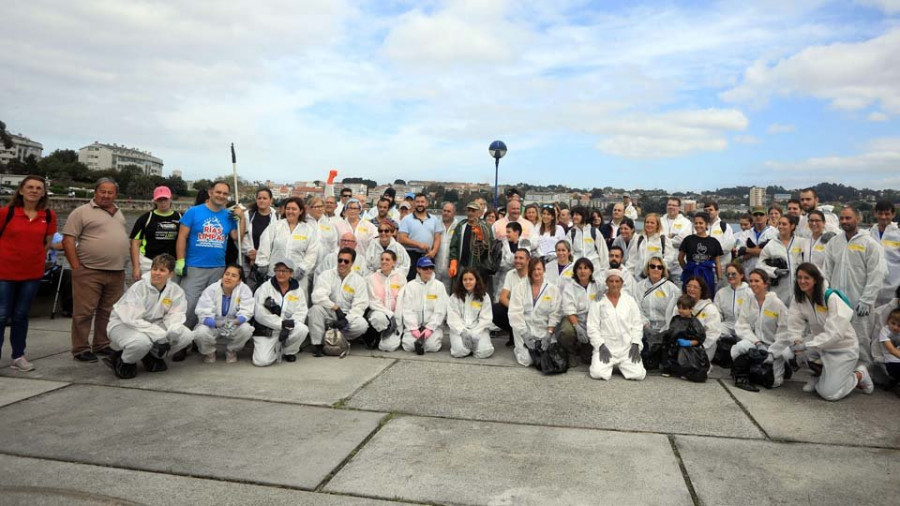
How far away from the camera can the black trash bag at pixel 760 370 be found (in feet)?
19.0

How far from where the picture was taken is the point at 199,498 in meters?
3.32

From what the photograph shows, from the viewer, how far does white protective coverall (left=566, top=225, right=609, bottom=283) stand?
8.45 m

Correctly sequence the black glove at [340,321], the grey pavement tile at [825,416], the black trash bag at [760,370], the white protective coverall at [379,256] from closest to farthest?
the grey pavement tile at [825,416] < the black trash bag at [760,370] < the black glove at [340,321] < the white protective coverall at [379,256]

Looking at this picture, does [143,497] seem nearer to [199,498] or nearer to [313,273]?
[199,498]

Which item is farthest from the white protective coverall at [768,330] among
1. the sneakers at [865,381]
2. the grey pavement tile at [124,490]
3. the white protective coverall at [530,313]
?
the grey pavement tile at [124,490]

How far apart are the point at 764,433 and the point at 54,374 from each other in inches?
267

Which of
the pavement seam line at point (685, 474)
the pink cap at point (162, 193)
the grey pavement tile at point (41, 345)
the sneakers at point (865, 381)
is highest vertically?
the pink cap at point (162, 193)

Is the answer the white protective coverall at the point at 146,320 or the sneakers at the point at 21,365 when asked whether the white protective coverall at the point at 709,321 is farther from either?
the sneakers at the point at 21,365

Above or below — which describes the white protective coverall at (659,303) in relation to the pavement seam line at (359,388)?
above

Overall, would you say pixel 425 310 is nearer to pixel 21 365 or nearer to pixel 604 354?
pixel 604 354

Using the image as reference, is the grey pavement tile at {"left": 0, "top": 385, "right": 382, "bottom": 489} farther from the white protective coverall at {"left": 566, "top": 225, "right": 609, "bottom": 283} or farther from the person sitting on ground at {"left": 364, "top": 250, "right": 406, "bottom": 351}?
the white protective coverall at {"left": 566, "top": 225, "right": 609, "bottom": 283}

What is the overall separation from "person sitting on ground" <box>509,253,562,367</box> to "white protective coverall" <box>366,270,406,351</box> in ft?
4.94

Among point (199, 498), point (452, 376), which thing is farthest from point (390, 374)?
point (199, 498)

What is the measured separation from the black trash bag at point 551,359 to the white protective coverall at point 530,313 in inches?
7.8
